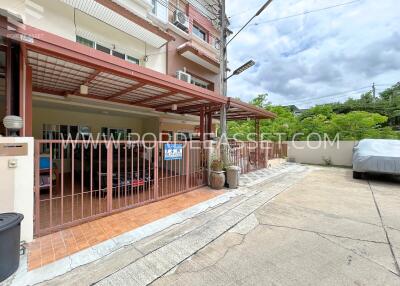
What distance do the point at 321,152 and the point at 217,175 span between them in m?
10.7

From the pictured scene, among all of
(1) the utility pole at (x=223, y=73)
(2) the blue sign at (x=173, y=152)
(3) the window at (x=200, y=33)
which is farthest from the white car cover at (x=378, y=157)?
(3) the window at (x=200, y=33)

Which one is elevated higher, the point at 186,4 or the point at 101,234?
the point at 186,4

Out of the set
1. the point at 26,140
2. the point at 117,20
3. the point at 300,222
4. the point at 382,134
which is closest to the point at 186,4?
the point at 117,20

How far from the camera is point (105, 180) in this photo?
5.80 m

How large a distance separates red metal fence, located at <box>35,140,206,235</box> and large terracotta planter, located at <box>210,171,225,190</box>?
512 millimetres

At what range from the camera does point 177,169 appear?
265 inches

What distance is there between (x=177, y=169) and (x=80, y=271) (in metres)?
4.18

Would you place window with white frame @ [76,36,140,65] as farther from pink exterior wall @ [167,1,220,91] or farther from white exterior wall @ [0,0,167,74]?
pink exterior wall @ [167,1,220,91]

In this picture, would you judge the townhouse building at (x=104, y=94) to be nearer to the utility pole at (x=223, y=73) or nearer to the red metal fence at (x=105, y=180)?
the red metal fence at (x=105, y=180)

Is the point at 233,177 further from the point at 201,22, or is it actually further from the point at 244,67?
the point at 201,22

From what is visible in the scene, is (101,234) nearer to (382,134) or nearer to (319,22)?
(319,22)

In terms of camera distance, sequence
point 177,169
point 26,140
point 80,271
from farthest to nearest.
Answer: point 177,169 < point 26,140 < point 80,271

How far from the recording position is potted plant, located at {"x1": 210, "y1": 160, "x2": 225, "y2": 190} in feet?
22.8

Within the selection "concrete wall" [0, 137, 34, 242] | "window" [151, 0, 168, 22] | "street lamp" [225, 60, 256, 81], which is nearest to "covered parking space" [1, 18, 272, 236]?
"concrete wall" [0, 137, 34, 242]
